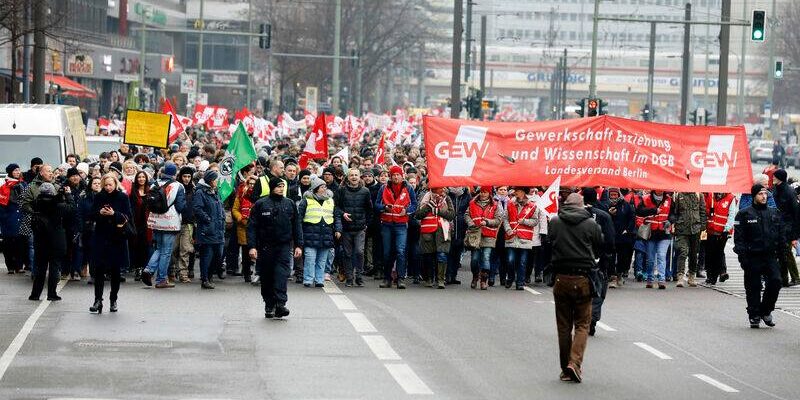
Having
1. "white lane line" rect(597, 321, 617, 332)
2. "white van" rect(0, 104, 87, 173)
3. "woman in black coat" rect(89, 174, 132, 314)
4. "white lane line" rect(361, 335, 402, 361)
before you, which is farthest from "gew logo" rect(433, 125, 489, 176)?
"white van" rect(0, 104, 87, 173)

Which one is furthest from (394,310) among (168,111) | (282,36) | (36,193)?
(282,36)

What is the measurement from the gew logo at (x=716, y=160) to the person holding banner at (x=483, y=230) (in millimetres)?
2648

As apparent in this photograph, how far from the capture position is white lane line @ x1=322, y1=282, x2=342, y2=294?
2182 cm

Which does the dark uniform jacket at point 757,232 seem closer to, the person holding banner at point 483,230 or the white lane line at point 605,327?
the white lane line at point 605,327

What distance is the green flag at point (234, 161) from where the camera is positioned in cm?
2341

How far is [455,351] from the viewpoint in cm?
1567

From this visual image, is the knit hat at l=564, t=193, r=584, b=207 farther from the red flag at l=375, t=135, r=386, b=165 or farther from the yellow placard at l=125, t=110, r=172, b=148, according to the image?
the yellow placard at l=125, t=110, r=172, b=148

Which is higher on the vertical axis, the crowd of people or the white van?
the white van

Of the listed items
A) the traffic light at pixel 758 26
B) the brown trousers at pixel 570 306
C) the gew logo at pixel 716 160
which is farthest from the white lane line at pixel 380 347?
the traffic light at pixel 758 26

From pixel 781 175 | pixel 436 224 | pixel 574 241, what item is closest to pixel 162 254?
pixel 436 224

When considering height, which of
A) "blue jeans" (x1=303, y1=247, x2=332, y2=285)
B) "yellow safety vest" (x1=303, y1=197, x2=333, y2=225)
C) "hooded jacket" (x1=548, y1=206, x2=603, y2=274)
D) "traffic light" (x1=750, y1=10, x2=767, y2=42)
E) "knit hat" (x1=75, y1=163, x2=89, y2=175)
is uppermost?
"traffic light" (x1=750, y1=10, x2=767, y2=42)

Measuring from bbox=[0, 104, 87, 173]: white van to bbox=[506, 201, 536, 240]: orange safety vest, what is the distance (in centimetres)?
845

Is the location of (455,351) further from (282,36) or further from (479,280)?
(282,36)

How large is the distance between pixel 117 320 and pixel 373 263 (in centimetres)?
720
